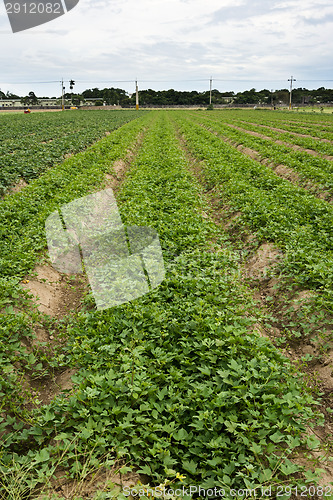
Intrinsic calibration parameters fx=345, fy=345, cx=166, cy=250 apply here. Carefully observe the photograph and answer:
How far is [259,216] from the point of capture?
25.7ft

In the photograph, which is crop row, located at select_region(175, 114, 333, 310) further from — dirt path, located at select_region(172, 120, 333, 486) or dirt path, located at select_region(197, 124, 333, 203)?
dirt path, located at select_region(197, 124, 333, 203)

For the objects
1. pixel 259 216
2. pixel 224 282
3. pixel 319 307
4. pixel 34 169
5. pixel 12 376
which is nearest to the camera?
pixel 12 376

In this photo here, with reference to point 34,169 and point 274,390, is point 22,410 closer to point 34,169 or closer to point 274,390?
point 274,390

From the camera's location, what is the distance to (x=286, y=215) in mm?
7832

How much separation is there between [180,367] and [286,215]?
521 centimetres

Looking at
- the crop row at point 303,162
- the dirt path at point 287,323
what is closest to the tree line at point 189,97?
the crop row at point 303,162

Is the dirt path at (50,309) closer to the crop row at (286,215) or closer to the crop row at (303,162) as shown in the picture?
the crop row at (286,215)

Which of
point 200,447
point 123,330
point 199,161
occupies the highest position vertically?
point 199,161

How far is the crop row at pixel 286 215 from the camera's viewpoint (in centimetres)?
564

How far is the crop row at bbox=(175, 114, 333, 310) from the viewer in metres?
5.64

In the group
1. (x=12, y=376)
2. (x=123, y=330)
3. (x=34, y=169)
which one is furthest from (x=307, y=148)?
(x=12, y=376)

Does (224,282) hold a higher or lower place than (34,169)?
lower

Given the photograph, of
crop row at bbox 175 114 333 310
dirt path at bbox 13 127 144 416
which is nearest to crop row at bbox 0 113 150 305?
dirt path at bbox 13 127 144 416

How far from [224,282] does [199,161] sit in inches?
425
